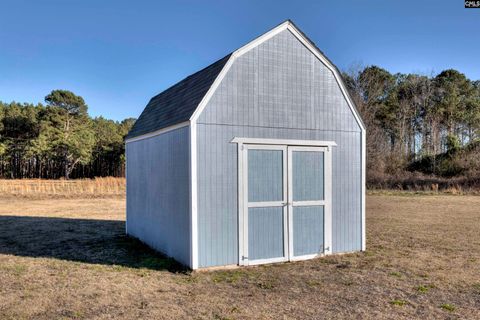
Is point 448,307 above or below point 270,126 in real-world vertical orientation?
below

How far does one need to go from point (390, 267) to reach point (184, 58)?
10996 millimetres

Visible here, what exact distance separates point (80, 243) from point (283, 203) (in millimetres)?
5124

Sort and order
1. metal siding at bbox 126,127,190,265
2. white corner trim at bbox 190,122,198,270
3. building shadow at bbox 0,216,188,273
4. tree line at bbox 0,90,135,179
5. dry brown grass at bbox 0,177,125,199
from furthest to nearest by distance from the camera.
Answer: tree line at bbox 0,90,135,179
dry brown grass at bbox 0,177,125,199
building shadow at bbox 0,216,188,273
metal siding at bbox 126,127,190,265
white corner trim at bbox 190,122,198,270

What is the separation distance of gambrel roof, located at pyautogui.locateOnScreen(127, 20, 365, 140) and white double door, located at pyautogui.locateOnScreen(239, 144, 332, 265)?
3.84 ft

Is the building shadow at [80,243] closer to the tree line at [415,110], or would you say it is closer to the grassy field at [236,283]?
the grassy field at [236,283]

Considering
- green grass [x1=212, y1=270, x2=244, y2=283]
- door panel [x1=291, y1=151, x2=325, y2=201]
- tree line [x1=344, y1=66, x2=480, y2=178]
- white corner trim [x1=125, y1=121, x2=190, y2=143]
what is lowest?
green grass [x1=212, y1=270, x2=244, y2=283]

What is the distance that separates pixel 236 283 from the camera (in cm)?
554

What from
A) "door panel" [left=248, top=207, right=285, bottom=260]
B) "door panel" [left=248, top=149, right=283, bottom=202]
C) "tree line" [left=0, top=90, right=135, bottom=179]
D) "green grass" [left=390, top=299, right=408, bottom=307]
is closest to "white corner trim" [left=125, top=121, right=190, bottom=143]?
"door panel" [left=248, top=149, right=283, bottom=202]

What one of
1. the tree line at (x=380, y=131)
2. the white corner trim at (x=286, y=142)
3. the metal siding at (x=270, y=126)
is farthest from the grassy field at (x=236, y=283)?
the tree line at (x=380, y=131)

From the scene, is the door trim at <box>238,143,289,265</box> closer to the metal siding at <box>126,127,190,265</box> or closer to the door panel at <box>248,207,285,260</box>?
the door panel at <box>248,207,285,260</box>

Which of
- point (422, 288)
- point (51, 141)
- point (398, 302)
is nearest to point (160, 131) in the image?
point (398, 302)

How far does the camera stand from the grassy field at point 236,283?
4.39 meters

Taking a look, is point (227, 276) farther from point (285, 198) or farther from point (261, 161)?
point (261, 161)

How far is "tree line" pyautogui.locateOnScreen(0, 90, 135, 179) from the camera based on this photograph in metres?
44.0
